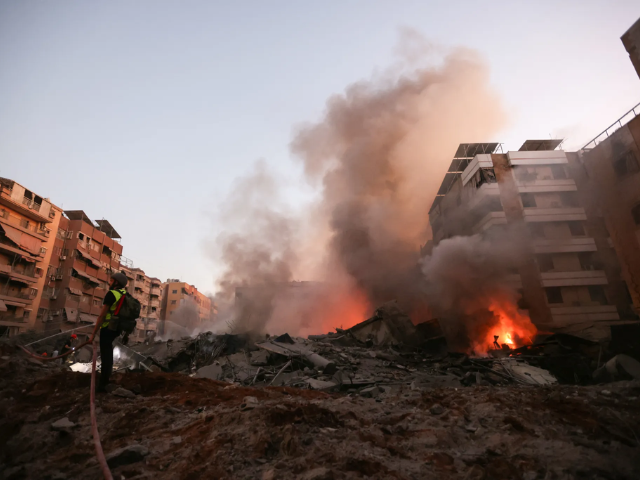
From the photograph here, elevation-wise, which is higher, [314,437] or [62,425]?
[62,425]

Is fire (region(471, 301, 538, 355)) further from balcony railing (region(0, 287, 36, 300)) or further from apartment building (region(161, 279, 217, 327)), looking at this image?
apartment building (region(161, 279, 217, 327))

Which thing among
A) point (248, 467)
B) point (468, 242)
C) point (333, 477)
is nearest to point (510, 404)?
point (333, 477)

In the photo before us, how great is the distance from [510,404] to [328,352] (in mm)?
9213

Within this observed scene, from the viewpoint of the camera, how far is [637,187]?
22125 millimetres

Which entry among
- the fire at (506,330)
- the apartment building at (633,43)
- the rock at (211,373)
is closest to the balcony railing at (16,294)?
the rock at (211,373)

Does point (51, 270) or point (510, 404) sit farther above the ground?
point (51, 270)

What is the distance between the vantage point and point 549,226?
87.0 feet

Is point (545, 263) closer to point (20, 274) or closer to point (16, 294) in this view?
point (20, 274)

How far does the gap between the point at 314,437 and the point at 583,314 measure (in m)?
28.6

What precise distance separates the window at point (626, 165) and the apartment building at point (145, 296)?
5468 centimetres

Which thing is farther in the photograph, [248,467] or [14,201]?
[14,201]

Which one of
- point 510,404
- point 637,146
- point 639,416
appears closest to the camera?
point 639,416

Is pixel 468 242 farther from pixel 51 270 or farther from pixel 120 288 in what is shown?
pixel 51 270

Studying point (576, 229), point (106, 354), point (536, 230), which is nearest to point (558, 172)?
point (576, 229)
